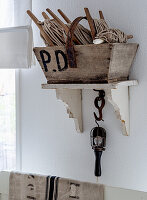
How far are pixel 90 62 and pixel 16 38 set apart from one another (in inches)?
18.4

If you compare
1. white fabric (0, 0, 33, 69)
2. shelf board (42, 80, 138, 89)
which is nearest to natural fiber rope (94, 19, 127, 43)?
shelf board (42, 80, 138, 89)

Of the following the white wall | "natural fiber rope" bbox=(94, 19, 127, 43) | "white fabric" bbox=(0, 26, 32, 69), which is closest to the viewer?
"natural fiber rope" bbox=(94, 19, 127, 43)

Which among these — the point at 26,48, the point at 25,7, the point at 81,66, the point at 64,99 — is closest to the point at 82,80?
the point at 81,66

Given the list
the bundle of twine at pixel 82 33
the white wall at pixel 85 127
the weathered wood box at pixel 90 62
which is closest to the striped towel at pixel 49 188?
the white wall at pixel 85 127

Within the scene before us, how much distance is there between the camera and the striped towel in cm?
113

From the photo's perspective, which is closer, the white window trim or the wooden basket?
the wooden basket

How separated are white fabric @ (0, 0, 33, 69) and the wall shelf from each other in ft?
0.85

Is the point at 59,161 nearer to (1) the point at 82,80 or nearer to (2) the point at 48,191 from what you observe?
(2) the point at 48,191

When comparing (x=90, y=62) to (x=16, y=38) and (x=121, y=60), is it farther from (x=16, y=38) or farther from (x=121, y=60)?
(x=16, y=38)

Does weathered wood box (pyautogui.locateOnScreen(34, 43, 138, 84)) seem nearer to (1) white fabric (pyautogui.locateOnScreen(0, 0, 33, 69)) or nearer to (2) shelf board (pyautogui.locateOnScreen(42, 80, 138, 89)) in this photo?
(2) shelf board (pyautogui.locateOnScreen(42, 80, 138, 89))

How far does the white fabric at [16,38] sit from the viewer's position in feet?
4.70

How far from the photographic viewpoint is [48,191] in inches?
47.5

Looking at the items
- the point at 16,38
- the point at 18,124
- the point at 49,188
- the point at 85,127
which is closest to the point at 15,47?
the point at 16,38

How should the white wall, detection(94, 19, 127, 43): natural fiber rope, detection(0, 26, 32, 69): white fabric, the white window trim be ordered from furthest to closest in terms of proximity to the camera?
1. the white window trim
2. detection(0, 26, 32, 69): white fabric
3. the white wall
4. detection(94, 19, 127, 43): natural fiber rope
